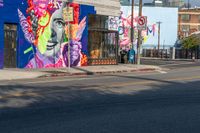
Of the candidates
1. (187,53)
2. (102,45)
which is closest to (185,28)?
(187,53)

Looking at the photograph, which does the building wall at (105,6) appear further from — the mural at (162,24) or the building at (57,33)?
the mural at (162,24)

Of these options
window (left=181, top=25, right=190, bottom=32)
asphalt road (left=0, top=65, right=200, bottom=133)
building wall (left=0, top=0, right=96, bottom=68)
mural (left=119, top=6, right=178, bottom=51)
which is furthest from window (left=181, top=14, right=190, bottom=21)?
asphalt road (left=0, top=65, right=200, bottom=133)

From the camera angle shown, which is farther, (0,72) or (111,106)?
(0,72)

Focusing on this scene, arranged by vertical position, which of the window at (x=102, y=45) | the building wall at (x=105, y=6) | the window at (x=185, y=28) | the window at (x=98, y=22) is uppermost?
the window at (x=185, y=28)

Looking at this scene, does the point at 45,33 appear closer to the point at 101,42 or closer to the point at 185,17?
the point at 101,42

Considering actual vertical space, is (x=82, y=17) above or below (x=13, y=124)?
above

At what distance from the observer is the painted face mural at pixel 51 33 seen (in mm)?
28016

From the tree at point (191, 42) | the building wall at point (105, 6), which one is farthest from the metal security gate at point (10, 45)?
the tree at point (191, 42)

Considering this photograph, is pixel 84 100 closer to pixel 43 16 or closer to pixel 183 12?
pixel 43 16

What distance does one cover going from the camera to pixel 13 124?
9602 millimetres

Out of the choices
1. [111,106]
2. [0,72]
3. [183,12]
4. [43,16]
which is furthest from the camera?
[183,12]

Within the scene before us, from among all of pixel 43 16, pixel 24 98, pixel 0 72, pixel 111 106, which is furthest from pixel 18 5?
pixel 111 106

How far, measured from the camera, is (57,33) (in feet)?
98.7

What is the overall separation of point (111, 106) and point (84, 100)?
1311mm
